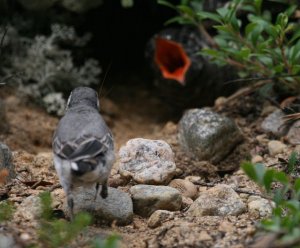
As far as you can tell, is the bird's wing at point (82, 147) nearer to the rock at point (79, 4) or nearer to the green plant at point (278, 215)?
the green plant at point (278, 215)

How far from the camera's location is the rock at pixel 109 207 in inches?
178

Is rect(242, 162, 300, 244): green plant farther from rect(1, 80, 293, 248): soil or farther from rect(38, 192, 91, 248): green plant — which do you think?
rect(38, 192, 91, 248): green plant

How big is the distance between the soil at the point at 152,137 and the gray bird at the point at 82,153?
1.16 feet

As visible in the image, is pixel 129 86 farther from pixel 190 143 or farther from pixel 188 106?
pixel 190 143

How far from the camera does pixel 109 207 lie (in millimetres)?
4539


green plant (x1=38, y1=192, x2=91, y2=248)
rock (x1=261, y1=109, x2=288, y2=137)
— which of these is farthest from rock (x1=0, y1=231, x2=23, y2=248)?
rock (x1=261, y1=109, x2=288, y2=137)

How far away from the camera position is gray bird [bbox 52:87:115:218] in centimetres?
416

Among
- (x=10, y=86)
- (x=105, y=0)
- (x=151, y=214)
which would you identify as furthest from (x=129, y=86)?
(x=151, y=214)

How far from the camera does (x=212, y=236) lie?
4.10m

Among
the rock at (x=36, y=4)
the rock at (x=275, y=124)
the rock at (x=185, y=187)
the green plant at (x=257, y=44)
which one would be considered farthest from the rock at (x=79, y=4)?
the rock at (x=185, y=187)

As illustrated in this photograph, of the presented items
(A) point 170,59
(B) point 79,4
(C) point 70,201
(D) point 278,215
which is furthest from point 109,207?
(A) point 170,59

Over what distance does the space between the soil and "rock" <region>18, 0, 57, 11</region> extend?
39.8 inches

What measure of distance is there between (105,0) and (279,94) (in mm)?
→ 2662

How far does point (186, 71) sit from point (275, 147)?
5.54 ft
